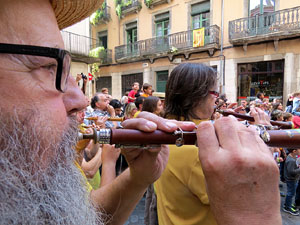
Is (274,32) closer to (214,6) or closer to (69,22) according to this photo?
(214,6)

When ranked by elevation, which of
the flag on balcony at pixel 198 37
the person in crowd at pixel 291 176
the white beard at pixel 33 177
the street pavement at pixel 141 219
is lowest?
the street pavement at pixel 141 219

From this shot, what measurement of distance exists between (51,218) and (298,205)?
527cm

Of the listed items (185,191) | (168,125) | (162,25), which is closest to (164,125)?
(168,125)

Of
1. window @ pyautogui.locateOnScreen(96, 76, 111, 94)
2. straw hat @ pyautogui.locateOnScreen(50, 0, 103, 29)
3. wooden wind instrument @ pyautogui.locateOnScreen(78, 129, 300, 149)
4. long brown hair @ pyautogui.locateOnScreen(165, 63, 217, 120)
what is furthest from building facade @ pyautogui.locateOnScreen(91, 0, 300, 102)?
wooden wind instrument @ pyautogui.locateOnScreen(78, 129, 300, 149)

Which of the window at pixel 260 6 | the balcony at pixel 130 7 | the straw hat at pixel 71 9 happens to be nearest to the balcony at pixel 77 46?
the balcony at pixel 130 7

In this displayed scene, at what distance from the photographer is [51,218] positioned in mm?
738

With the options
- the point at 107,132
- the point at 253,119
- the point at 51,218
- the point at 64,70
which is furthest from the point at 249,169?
the point at 253,119

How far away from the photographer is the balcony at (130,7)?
1650cm

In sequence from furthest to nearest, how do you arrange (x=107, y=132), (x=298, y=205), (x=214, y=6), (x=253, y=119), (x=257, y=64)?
(x=214, y=6) → (x=257, y=64) → (x=298, y=205) → (x=253, y=119) → (x=107, y=132)

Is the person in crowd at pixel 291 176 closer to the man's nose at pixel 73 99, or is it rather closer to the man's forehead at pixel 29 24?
the man's nose at pixel 73 99

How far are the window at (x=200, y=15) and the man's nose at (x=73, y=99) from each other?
46.7 feet

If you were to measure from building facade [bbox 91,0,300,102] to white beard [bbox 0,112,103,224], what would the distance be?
10.1 meters

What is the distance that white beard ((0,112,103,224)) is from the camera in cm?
67

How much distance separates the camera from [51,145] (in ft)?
2.55
